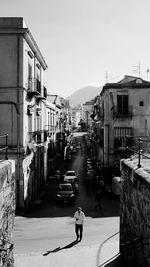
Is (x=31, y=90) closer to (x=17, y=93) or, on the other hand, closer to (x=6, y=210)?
(x=17, y=93)

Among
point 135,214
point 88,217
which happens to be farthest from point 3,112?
point 135,214

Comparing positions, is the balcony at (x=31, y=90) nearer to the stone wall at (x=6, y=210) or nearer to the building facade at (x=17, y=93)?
the building facade at (x=17, y=93)

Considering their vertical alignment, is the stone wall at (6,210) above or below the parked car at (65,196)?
above

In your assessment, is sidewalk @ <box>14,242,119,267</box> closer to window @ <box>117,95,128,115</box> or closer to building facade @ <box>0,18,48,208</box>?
building facade @ <box>0,18,48,208</box>

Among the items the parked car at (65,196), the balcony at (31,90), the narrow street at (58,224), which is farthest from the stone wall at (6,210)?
the balcony at (31,90)

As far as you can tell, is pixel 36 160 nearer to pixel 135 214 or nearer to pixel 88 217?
pixel 88 217

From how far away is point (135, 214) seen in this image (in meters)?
8.02

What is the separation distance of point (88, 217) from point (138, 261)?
9.58m

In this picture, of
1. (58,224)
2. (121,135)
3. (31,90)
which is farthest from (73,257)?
(121,135)

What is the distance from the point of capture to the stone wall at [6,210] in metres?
7.75

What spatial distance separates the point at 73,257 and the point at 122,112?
17904 millimetres

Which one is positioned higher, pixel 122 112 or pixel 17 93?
pixel 17 93

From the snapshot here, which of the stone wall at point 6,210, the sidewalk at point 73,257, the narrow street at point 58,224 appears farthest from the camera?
the narrow street at point 58,224

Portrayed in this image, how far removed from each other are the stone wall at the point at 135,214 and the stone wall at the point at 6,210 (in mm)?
3563
